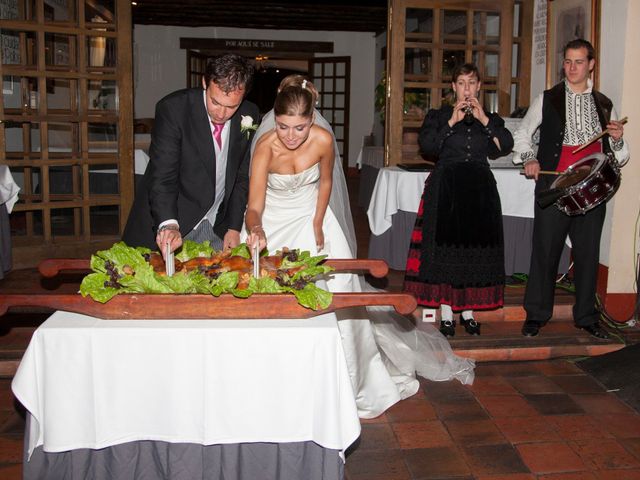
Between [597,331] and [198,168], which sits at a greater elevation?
[198,168]

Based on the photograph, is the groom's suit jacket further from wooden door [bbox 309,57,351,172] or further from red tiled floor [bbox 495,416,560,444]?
wooden door [bbox 309,57,351,172]

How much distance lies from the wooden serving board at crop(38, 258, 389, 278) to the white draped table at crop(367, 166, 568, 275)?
2.63m

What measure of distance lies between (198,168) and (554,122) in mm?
2301

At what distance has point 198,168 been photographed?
2.81m

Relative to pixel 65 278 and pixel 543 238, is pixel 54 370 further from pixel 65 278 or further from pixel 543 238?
pixel 65 278

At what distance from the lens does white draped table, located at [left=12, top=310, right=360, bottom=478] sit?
204 cm

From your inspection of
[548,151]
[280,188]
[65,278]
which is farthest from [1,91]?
[548,151]

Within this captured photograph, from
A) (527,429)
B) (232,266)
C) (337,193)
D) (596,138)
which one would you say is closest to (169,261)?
(232,266)

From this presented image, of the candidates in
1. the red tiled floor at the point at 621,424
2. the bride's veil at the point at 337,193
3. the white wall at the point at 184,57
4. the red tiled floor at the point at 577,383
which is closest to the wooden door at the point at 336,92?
the white wall at the point at 184,57

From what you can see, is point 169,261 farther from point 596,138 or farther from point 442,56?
point 442,56

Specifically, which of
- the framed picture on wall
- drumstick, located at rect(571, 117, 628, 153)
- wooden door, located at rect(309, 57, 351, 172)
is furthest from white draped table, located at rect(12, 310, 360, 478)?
wooden door, located at rect(309, 57, 351, 172)

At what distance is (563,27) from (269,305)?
14.1 feet

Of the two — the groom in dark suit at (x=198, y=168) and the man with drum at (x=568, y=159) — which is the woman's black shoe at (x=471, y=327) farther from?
the groom in dark suit at (x=198, y=168)

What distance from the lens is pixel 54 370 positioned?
2033mm
